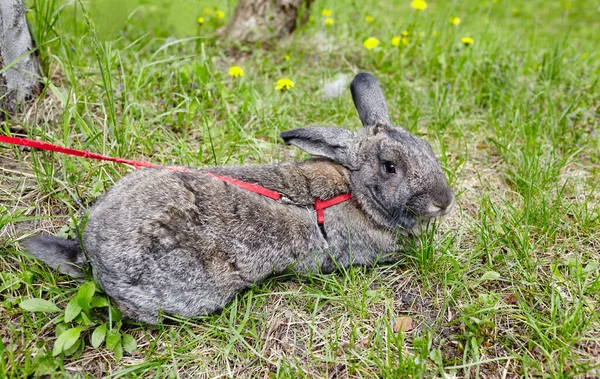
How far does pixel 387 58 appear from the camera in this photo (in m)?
6.03

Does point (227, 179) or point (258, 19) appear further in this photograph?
point (258, 19)

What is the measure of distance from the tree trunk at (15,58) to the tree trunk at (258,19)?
2479mm

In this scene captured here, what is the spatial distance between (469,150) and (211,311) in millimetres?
2823

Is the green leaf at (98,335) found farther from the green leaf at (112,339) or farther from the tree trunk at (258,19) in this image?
the tree trunk at (258,19)

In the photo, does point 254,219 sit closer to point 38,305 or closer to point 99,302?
point 99,302

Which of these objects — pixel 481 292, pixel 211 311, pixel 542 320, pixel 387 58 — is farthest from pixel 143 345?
pixel 387 58

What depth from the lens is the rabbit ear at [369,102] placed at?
13.8ft

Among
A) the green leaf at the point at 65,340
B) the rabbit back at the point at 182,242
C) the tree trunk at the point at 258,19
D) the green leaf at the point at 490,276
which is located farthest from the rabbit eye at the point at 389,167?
the tree trunk at the point at 258,19

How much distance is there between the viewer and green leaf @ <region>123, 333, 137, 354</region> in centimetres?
312

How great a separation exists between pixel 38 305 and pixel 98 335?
381mm

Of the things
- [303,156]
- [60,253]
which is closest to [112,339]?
Result: [60,253]

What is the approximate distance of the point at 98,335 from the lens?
10.1 feet

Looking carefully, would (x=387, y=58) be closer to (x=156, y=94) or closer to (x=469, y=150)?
(x=469, y=150)

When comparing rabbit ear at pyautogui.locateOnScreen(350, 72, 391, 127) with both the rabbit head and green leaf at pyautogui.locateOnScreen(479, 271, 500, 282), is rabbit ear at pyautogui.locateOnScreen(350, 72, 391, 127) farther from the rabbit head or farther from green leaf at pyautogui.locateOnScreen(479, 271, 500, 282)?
green leaf at pyautogui.locateOnScreen(479, 271, 500, 282)
